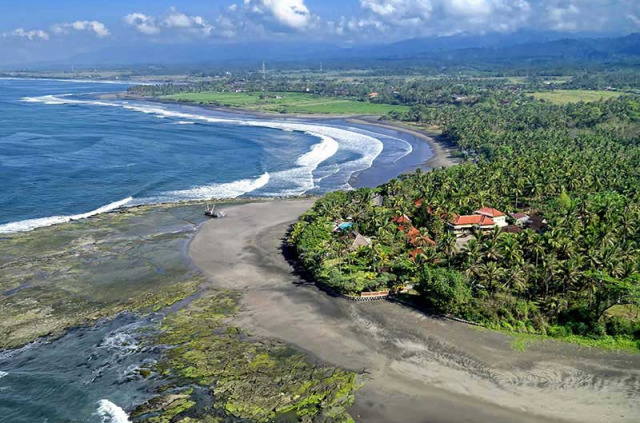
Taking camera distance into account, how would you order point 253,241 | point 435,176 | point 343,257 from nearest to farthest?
point 343,257 < point 253,241 < point 435,176

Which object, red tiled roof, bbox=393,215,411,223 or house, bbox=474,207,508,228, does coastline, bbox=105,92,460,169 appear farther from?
red tiled roof, bbox=393,215,411,223

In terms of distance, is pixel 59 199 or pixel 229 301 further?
pixel 59 199

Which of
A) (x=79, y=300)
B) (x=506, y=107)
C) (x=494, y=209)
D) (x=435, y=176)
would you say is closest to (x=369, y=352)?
(x=79, y=300)

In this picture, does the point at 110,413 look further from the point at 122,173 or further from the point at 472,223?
the point at 122,173

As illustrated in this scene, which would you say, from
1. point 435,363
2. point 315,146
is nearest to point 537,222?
point 435,363

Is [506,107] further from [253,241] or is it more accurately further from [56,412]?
[56,412]

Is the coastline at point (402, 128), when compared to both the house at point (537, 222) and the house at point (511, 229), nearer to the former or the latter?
the house at point (537, 222)

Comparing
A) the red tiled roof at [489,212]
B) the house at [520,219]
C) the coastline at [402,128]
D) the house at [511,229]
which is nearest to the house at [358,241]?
the red tiled roof at [489,212]
